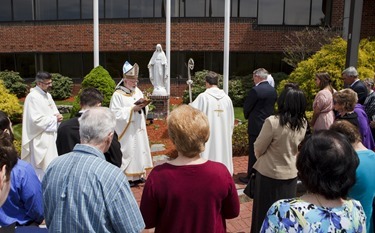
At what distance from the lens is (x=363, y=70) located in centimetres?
1048

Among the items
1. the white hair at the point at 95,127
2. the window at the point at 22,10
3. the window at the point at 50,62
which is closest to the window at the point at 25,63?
the window at the point at 50,62

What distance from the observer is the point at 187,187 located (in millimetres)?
2316

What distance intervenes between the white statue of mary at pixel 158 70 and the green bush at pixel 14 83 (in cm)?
1191

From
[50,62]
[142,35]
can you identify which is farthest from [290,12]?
[50,62]

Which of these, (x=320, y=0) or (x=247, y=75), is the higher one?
(x=320, y=0)

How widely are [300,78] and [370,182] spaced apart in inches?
373

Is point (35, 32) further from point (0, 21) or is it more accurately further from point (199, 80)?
point (199, 80)

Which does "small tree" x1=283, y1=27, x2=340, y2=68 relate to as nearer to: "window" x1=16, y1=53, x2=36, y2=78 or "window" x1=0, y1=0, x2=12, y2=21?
"window" x1=16, y1=53, x2=36, y2=78

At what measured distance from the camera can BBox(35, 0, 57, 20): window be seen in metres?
21.9

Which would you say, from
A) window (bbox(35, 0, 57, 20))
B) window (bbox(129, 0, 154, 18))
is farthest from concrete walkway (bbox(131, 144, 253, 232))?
window (bbox(35, 0, 57, 20))

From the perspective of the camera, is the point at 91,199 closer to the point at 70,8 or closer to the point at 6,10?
the point at 70,8

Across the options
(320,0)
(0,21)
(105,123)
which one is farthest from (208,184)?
(0,21)

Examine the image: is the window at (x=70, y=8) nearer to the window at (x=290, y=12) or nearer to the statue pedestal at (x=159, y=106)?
the window at (x=290, y=12)

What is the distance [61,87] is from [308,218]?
821 inches
